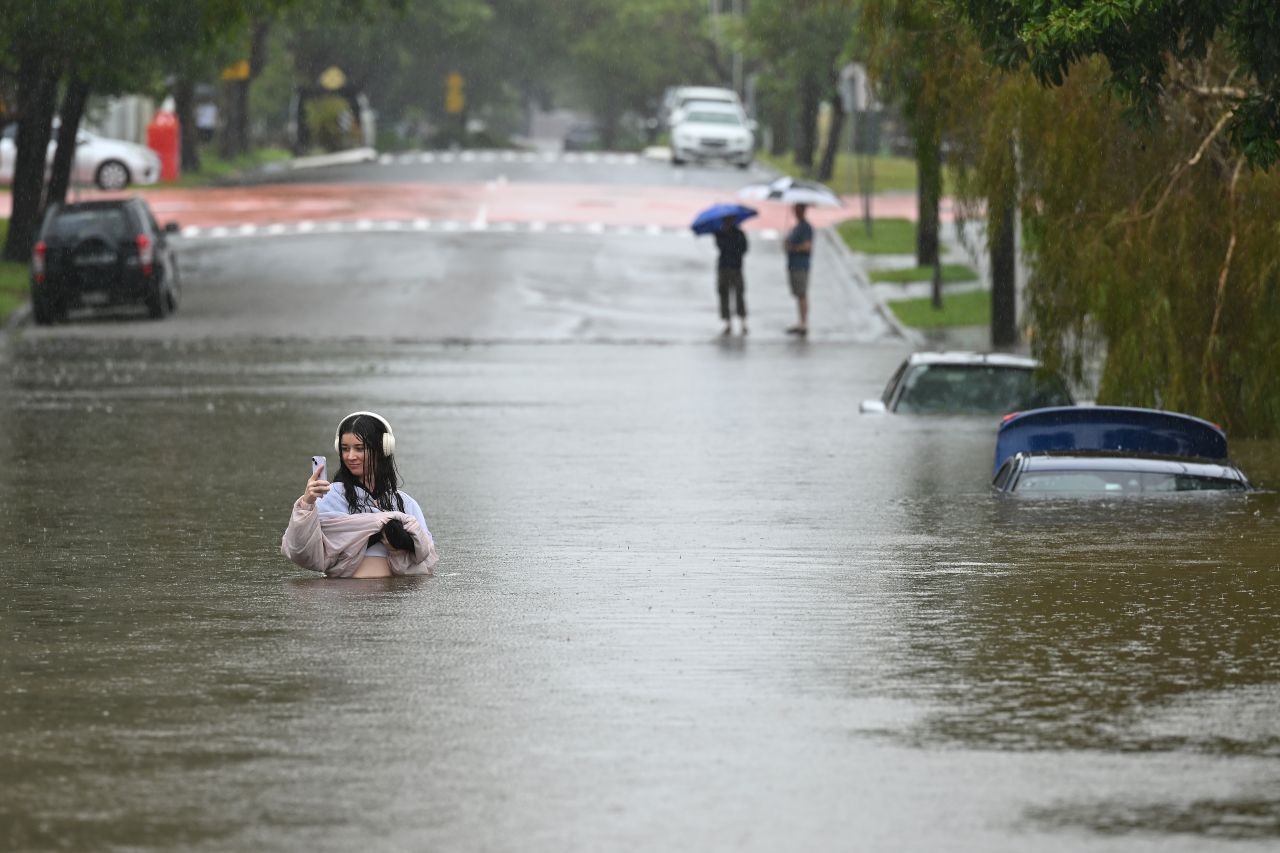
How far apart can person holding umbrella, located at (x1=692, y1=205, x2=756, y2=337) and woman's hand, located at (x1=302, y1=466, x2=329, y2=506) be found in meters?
24.6

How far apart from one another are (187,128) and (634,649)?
60.6 m

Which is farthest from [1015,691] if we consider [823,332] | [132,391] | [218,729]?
[823,332]

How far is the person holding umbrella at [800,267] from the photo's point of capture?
37281 millimetres

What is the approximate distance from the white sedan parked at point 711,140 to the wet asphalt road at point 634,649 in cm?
4890

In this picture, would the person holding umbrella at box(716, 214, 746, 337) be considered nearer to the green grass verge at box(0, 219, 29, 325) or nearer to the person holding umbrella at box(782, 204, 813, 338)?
the person holding umbrella at box(782, 204, 813, 338)

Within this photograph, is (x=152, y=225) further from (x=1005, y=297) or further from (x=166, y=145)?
(x=166, y=145)

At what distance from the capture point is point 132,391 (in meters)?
27.4

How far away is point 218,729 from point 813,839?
2558 mm

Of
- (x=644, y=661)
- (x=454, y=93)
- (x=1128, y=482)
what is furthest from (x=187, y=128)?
(x=644, y=661)

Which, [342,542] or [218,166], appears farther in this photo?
[218,166]

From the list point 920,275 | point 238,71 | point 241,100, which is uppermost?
point 238,71

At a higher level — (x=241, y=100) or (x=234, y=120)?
(x=241, y=100)

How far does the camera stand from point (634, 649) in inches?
423

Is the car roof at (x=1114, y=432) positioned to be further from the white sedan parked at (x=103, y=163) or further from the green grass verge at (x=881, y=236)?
the white sedan parked at (x=103, y=163)
